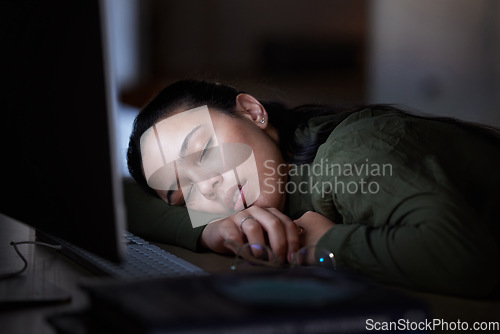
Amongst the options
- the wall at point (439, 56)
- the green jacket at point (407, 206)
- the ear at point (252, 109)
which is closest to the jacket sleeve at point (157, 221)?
the green jacket at point (407, 206)

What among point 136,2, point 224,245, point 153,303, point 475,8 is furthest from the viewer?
point 136,2

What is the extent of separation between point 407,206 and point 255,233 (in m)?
0.22

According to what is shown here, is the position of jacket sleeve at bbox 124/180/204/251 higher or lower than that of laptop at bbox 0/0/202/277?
lower

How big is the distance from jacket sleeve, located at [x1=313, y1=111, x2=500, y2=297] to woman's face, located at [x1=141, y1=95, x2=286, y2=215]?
0.72ft

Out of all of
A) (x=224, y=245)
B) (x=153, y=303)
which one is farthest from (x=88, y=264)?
(x=153, y=303)

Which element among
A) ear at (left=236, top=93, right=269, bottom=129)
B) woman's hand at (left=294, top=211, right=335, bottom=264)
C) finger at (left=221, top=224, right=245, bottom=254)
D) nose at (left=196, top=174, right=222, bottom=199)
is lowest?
finger at (left=221, top=224, right=245, bottom=254)

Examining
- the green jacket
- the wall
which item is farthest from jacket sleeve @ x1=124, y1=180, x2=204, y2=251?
the wall

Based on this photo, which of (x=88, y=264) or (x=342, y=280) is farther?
(x=88, y=264)

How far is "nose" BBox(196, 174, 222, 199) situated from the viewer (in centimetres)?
103

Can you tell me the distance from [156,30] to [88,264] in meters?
3.11

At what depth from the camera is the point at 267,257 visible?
0.75 meters

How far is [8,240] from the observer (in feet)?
3.12

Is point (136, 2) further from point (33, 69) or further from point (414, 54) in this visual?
point (33, 69)

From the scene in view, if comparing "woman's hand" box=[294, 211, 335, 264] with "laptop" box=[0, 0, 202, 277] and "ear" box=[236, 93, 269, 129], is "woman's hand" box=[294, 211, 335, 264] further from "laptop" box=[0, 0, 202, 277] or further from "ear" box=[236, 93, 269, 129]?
"ear" box=[236, 93, 269, 129]
